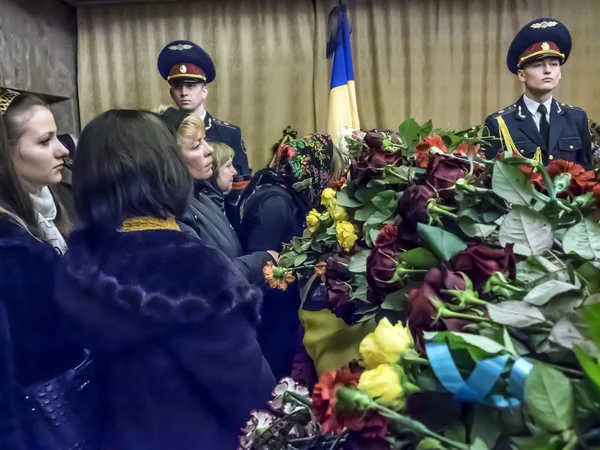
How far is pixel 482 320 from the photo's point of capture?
28 centimetres

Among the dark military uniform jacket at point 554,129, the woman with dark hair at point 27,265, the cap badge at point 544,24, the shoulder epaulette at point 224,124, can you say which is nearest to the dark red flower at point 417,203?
the woman with dark hair at point 27,265

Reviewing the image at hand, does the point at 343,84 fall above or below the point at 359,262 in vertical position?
above

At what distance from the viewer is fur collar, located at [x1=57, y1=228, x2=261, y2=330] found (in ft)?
1.68

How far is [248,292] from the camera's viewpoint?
55cm

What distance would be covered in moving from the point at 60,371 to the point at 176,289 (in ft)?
0.46

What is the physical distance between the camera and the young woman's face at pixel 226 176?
713mm

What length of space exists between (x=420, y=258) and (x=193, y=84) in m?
0.53

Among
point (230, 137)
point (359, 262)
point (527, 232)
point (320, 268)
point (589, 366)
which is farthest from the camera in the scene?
point (230, 137)

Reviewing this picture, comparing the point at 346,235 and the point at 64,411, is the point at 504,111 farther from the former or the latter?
the point at 64,411

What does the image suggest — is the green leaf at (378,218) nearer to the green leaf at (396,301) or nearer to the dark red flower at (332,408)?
the green leaf at (396,301)

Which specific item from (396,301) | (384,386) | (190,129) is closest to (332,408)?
(384,386)

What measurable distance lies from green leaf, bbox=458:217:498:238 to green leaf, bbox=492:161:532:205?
22 mm

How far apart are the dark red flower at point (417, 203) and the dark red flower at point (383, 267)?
18 mm

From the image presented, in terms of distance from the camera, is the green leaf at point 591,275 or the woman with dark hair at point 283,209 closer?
the green leaf at point 591,275
